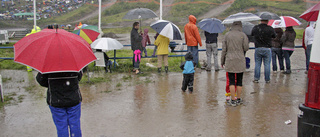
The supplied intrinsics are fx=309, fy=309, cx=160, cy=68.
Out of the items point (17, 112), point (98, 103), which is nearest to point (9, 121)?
point (17, 112)

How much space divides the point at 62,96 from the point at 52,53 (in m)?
0.63

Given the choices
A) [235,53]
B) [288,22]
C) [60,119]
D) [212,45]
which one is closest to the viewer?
[60,119]

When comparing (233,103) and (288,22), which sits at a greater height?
(288,22)

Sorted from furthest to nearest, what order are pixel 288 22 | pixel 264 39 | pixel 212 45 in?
pixel 212 45, pixel 288 22, pixel 264 39

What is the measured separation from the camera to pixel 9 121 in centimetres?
594

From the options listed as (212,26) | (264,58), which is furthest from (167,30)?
(264,58)

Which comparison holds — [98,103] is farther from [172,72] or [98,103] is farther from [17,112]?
[172,72]

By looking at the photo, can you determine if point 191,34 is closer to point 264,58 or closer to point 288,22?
point 264,58

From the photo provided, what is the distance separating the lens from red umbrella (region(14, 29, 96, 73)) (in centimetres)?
372

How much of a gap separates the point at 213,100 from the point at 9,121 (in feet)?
14.2

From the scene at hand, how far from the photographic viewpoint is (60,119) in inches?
164

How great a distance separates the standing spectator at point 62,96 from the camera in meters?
4.04

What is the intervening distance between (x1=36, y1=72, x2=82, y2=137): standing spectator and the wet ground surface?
1.10m

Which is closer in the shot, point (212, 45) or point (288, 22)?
point (288, 22)
